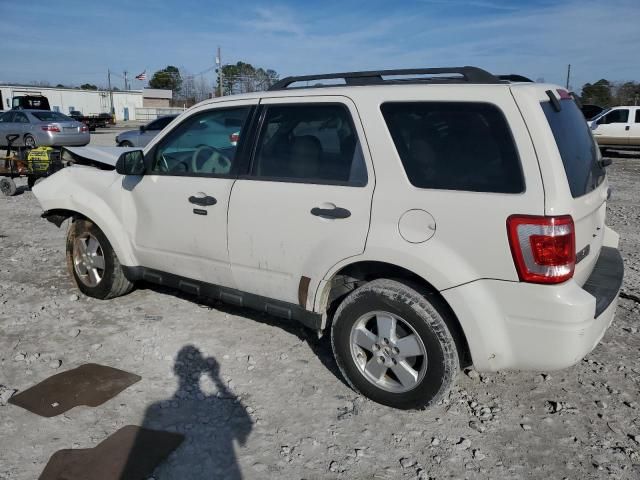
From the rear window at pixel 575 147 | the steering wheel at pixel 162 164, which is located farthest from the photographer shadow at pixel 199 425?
the rear window at pixel 575 147

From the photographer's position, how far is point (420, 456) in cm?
293

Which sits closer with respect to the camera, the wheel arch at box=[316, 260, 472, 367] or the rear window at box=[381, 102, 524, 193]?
the rear window at box=[381, 102, 524, 193]

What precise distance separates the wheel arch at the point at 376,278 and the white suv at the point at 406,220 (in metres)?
0.01

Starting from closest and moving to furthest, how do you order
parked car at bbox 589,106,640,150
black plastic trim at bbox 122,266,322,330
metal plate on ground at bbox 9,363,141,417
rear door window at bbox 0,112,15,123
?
metal plate on ground at bbox 9,363,141,417, black plastic trim at bbox 122,266,322,330, parked car at bbox 589,106,640,150, rear door window at bbox 0,112,15,123

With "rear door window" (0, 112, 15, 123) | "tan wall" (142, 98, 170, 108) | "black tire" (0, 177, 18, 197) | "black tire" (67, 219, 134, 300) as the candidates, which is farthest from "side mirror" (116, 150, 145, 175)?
"tan wall" (142, 98, 170, 108)

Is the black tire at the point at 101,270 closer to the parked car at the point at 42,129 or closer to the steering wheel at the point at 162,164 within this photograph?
the steering wheel at the point at 162,164

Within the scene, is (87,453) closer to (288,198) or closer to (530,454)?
(288,198)

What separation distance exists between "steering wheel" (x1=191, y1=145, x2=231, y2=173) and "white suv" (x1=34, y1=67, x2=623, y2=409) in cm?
2

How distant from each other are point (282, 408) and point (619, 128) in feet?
63.5

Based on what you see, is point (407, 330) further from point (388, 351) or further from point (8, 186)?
point (8, 186)

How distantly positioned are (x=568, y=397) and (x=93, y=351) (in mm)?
3388

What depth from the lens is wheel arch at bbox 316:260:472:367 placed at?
10.2ft

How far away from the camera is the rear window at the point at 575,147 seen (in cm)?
284

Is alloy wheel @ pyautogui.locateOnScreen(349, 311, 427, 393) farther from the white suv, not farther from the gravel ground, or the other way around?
the gravel ground
